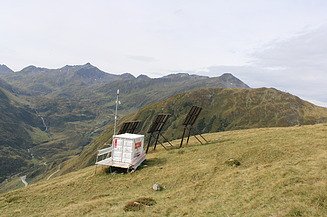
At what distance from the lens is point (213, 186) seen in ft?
106

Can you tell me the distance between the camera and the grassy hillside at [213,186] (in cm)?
2588

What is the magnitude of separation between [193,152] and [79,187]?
1599 cm

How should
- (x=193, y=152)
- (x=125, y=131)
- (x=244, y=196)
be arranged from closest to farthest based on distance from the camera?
(x=244, y=196)
(x=193, y=152)
(x=125, y=131)

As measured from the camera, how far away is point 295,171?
30984 millimetres

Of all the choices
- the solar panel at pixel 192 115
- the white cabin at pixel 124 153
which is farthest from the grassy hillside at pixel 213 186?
the solar panel at pixel 192 115

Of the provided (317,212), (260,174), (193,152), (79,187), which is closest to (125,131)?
(193,152)

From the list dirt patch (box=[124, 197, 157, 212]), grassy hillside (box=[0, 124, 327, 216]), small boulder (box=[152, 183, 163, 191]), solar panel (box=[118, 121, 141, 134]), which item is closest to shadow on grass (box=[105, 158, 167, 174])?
grassy hillside (box=[0, 124, 327, 216])

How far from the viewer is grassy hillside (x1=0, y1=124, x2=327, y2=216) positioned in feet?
84.9

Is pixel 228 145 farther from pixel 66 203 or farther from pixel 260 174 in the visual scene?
pixel 66 203

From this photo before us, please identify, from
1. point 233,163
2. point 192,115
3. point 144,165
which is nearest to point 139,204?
point 233,163

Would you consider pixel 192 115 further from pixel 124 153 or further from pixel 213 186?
pixel 213 186

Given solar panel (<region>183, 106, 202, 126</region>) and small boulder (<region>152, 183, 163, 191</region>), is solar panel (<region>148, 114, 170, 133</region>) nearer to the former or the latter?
solar panel (<region>183, 106, 202, 126</region>)

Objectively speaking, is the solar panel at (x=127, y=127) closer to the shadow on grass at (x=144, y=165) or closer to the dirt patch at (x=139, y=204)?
the shadow on grass at (x=144, y=165)

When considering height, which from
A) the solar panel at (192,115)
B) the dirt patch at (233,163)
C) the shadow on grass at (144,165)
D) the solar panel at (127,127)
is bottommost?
the shadow on grass at (144,165)
